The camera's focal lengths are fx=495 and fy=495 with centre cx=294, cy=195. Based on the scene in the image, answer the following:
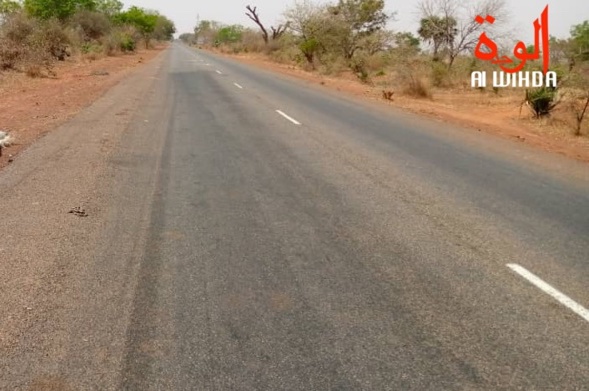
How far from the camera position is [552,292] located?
403 cm

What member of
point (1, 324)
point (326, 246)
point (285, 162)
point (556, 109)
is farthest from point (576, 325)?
point (556, 109)

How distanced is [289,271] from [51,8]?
5002 cm

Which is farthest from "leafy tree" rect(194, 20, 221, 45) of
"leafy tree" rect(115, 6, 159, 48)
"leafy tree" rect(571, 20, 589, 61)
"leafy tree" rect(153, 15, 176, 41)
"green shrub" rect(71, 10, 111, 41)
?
"leafy tree" rect(571, 20, 589, 61)

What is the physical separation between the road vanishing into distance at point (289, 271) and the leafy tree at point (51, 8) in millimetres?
41971

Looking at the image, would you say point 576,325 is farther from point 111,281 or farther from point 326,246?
point 111,281

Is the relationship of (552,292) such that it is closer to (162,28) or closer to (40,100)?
(40,100)

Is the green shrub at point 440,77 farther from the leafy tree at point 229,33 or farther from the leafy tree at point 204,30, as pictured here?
the leafy tree at point 204,30

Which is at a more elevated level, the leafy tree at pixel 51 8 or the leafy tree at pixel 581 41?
the leafy tree at pixel 51 8

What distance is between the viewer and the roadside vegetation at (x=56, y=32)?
81.9 ft

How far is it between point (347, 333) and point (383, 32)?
3891cm

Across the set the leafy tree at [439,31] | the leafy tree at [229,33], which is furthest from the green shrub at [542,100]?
the leafy tree at [229,33]

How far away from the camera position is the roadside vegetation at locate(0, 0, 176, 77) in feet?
81.9

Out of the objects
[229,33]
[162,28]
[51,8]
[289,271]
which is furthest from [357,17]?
[162,28]

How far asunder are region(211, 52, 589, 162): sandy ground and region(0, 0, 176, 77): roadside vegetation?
16.4 meters
